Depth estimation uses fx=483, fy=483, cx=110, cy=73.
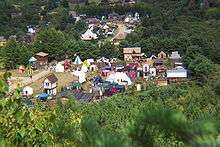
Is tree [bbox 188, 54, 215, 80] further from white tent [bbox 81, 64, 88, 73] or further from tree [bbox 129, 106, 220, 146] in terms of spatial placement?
tree [bbox 129, 106, 220, 146]

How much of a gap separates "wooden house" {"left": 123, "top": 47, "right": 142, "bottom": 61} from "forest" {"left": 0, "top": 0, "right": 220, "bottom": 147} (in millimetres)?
325

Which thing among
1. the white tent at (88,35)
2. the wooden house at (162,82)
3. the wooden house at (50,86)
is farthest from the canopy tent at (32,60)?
the wooden house at (162,82)

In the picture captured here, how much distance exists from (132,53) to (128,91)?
4432mm

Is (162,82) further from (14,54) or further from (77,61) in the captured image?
(14,54)

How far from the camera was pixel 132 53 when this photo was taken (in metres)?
19.7

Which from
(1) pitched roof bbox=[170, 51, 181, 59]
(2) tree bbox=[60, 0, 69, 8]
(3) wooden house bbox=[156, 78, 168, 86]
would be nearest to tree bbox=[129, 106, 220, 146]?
(3) wooden house bbox=[156, 78, 168, 86]

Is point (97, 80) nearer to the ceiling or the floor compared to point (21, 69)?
nearer to the ceiling

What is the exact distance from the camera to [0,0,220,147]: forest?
146 cm

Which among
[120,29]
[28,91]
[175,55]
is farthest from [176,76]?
→ [120,29]

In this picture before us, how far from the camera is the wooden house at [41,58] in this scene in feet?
63.6

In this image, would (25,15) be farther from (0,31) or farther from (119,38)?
(119,38)

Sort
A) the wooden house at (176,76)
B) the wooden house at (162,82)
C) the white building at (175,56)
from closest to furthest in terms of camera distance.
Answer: the wooden house at (162,82), the wooden house at (176,76), the white building at (175,56)

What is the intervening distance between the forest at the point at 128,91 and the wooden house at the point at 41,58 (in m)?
0.39

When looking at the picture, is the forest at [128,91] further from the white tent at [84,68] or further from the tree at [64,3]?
the white tent at [84,68]
